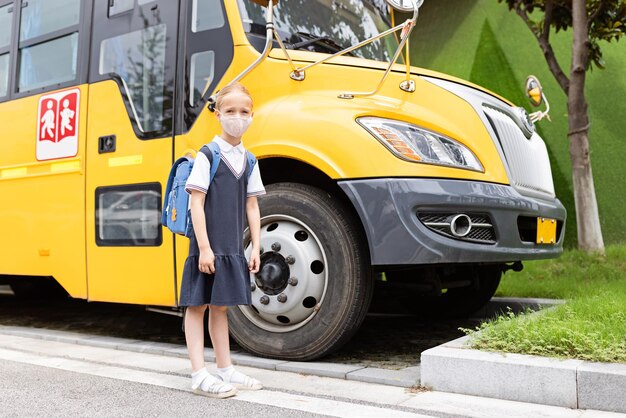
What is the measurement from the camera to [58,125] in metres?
4.98

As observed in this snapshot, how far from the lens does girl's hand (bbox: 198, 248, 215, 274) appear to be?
9.95 ft

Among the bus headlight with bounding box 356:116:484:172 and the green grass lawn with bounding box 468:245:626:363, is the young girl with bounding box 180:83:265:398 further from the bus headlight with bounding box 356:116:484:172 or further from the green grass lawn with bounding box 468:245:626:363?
the green grass lawn with bounding box 468:245:626:363

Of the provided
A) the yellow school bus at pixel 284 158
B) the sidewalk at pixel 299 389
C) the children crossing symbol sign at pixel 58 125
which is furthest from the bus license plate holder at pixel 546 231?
the children crossing symbol sign at pixel 58 125

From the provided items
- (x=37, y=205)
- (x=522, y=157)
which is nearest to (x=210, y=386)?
(x=522, y=157)

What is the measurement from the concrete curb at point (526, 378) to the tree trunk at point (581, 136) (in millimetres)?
5304

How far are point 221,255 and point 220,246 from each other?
0.04m

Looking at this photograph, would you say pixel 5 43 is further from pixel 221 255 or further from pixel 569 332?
pixel 569 332

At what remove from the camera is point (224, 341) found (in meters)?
3.27

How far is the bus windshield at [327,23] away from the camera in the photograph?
4.13 metres

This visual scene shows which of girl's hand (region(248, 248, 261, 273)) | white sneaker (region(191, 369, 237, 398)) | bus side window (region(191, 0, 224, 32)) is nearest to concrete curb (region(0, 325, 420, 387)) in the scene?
white sneaker (region(191, 369, 237, 398))

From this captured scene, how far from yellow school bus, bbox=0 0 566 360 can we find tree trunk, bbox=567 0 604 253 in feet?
10.7

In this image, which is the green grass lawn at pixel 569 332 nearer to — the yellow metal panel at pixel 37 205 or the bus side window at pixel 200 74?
the bus side window at pixel 200 74

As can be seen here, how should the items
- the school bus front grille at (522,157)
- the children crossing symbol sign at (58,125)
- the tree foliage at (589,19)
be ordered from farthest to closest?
1. the tree foliage at (589,19)
2. the children crossing symbol sign at (58,125)
3. the school bus front grille at (522,157)

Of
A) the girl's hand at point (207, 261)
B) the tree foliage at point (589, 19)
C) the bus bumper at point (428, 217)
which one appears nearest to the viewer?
the girl's hand at point (207, 261)
